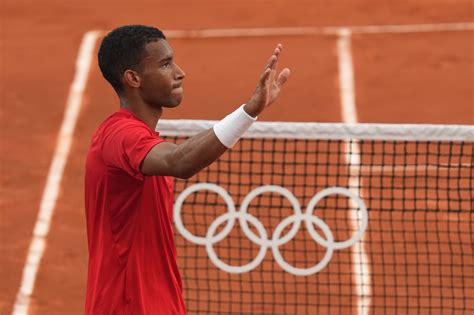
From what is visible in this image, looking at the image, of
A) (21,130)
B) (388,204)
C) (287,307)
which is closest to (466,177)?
(388,204)

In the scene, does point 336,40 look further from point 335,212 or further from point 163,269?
point 163,269

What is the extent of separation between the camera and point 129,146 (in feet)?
17.4

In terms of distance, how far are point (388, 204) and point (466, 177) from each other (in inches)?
36.2

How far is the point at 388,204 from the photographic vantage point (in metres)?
12.4

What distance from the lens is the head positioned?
5676 mm

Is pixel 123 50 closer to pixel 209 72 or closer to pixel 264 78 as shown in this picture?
pixel 264 78

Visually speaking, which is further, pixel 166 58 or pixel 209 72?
pixel 209 72

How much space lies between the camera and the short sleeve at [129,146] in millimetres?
5234

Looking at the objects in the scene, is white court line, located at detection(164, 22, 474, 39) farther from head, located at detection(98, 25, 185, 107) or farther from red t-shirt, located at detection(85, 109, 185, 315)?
red t-shirt, located at detection(85, 109, 185, 315)

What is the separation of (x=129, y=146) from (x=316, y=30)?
13.2m

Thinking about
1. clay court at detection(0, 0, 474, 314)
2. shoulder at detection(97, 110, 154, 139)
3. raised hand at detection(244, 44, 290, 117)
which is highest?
clay court at detection(0, 0, 474, 314)

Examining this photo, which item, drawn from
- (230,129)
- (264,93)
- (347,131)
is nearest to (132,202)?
(230,129)

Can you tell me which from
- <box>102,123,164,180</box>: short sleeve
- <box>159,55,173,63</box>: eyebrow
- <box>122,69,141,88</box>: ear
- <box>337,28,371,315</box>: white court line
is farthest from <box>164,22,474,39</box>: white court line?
<box>102,123,164,180</box>: short sleeve

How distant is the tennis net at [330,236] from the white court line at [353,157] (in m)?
0.02
